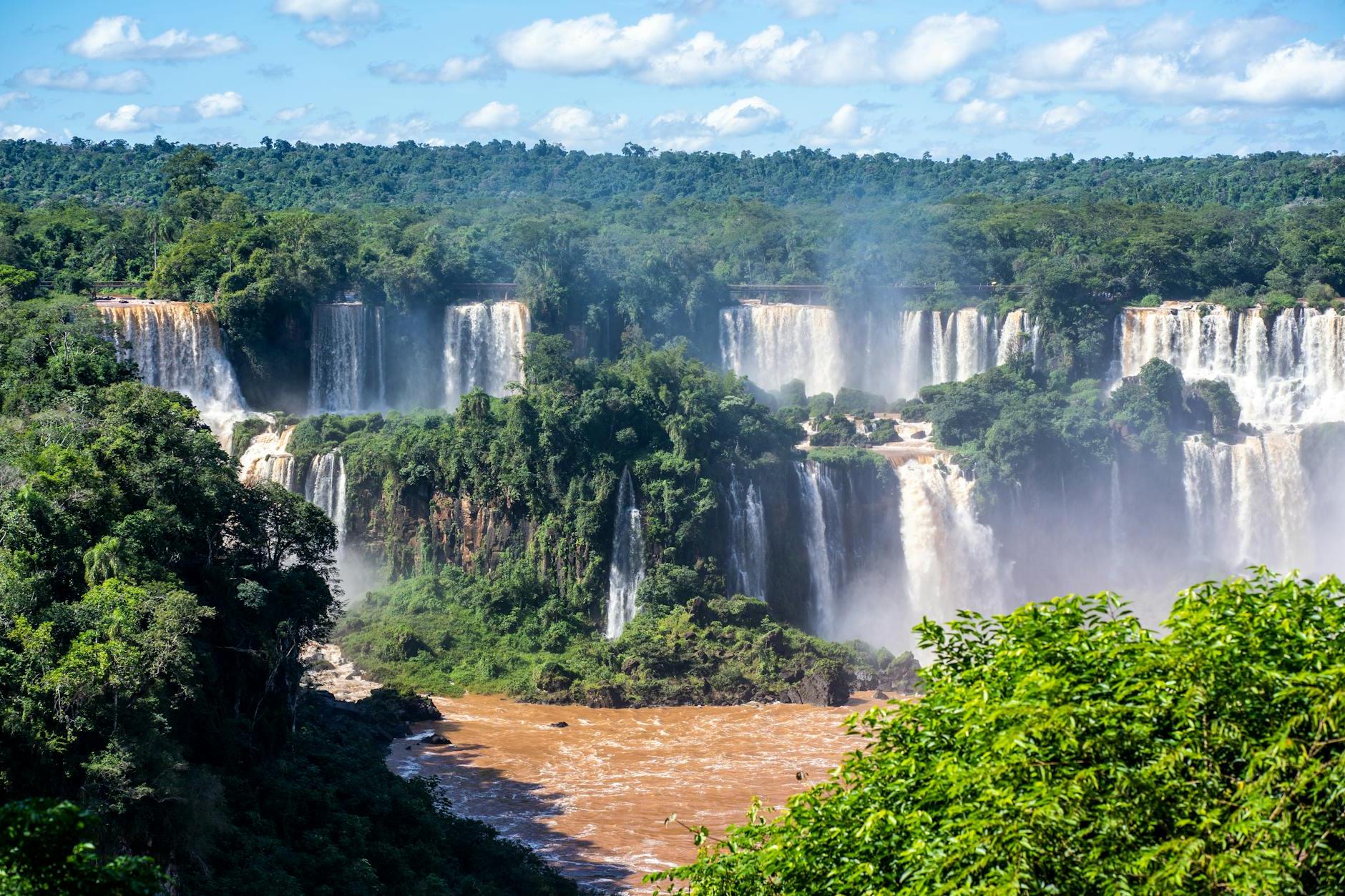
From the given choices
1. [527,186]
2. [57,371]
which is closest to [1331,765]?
[57,371]

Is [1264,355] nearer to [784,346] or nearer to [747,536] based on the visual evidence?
[784,346]

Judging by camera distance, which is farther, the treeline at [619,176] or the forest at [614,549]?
the treeline at [619,176]

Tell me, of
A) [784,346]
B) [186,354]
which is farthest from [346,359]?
[784,346]

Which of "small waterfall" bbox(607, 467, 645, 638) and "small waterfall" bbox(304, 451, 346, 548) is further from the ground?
"small waterfall" bbox(304, 451, 346, 548)

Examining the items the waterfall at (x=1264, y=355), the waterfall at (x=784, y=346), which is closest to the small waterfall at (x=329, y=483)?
the waterfall at (x=784, y=346)

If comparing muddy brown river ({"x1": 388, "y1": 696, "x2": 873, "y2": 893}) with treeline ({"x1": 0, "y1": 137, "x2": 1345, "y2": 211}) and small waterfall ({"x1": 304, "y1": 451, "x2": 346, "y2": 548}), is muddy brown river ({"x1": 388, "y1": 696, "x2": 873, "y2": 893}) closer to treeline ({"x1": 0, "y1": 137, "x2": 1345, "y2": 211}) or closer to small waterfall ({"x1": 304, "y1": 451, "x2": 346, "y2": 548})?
small waterfall ({"x1": 304, "y1": 451, "x2": 346, "y2": 548})

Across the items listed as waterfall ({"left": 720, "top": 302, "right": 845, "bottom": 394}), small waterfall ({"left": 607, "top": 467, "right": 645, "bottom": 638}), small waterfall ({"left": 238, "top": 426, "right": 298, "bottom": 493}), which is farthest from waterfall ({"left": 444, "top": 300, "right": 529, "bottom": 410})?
small waterfall ({"left": 607, "top": 467, "right": 645, "bottom": 638})

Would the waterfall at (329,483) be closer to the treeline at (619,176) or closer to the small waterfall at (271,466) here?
the small waterfall at (271,466)

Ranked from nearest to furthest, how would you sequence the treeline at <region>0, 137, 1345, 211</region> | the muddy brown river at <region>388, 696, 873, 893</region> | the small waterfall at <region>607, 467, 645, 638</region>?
the muddy brown river at <region>388, 696, 873, 893</region> → the small waterfall at <region>607, 467, 645, 638</region> → the treeline at <region>0, 137, 1345, 211</region>
